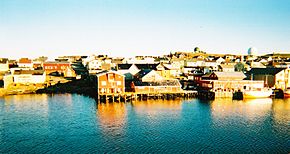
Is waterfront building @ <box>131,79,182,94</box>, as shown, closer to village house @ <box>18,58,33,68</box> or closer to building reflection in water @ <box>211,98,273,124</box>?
building reflection in water @ <box>211,98,273,124</box>

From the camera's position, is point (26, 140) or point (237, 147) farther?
point (26, 140)

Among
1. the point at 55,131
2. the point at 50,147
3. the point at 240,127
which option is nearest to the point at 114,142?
the point at 50,147

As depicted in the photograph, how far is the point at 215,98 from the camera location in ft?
217

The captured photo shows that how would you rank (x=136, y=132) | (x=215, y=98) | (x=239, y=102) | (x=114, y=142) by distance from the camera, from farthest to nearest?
(x=215, y=98) < (x=239, y=102) < (x=136, y=132) < (x=114, y=142)

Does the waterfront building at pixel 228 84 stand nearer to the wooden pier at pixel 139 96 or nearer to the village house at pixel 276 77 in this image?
the village house at pixel 276 77

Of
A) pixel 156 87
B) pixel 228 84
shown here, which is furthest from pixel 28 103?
pixel 228 84

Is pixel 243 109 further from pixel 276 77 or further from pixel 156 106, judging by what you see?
pixel 276 77

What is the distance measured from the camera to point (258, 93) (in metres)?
67.1

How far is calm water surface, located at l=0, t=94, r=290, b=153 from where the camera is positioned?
31688 mm

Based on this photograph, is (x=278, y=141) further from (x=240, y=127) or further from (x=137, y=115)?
(x=137, y=115)

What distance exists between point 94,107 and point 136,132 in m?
20.3

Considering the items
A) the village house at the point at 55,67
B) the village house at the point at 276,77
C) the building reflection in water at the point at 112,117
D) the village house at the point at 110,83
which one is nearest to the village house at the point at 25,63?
the village house at the point at 55,67

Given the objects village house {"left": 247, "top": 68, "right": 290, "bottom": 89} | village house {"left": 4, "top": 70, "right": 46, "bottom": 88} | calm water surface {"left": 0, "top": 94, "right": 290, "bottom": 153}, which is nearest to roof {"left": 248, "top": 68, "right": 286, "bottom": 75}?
village house {"left": 247, "top": 68, "right": 290, "bottom": 89}

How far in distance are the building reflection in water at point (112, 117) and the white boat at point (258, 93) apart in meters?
32.4
